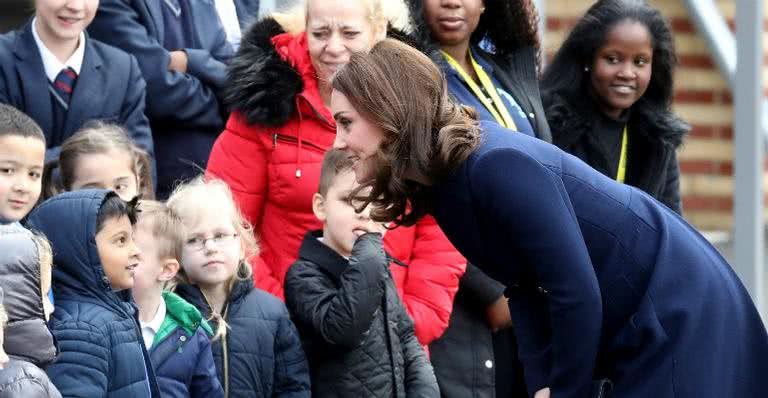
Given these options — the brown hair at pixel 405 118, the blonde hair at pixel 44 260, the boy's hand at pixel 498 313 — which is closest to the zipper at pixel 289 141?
the boy's hand at pixel 498 313

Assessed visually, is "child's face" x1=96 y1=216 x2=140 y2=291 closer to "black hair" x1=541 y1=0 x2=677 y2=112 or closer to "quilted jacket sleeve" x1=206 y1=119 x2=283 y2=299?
"quilted jacket sleeve" x1=206 y1=119 x2=283 y2=299

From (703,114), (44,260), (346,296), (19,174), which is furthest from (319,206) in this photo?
(703,114)

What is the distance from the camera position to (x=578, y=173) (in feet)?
13.3

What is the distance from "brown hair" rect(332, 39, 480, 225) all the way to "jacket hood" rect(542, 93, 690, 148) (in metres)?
2.13

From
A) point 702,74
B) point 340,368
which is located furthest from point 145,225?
point 702,74

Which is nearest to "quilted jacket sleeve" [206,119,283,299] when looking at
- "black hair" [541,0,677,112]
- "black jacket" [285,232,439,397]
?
"black jacket" [285,232,439,397]

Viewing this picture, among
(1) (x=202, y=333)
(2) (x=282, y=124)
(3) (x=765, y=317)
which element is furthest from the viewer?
(3) (x=765, y=317)

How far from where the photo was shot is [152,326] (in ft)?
15.7

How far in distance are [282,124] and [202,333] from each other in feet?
2.83

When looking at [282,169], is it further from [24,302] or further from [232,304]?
[24,302]

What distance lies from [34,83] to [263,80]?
70 cm

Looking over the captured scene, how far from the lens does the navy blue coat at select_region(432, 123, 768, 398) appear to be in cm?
390

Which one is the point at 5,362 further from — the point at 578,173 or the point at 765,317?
the point at 765,317

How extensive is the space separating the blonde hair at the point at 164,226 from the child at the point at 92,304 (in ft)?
1.33
